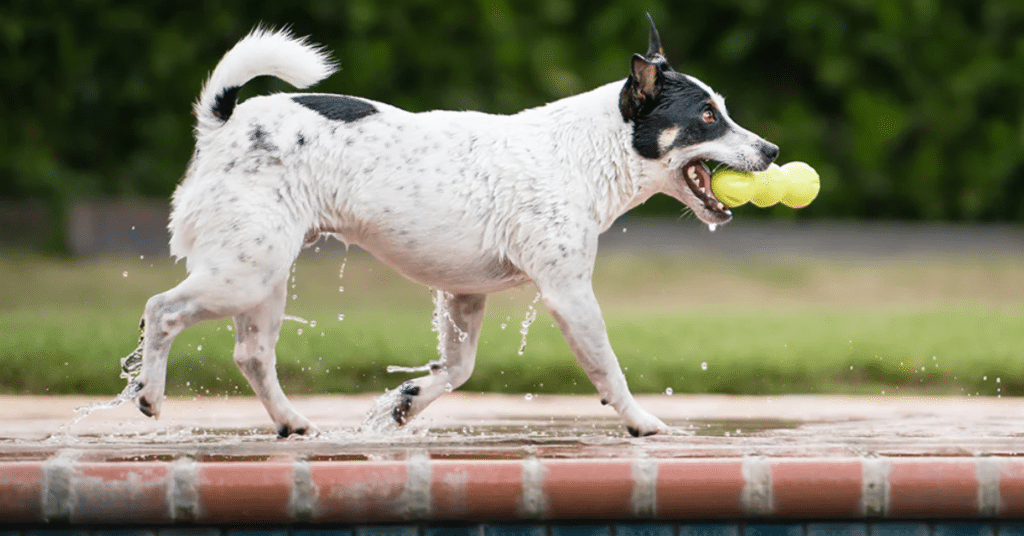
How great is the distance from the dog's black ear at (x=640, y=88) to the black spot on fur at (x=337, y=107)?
2.54 feet

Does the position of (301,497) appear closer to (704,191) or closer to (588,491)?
(588,491)

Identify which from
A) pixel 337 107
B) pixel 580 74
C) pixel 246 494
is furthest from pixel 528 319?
pixel 580 74

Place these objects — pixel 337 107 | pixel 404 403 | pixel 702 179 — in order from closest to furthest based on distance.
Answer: pixel 337 107 < pixel 702 179 < pixel 404 403

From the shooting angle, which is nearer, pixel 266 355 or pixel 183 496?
pixel 183 496

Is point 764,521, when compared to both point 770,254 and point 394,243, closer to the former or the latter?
point 394,243

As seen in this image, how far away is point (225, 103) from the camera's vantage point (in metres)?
4.06

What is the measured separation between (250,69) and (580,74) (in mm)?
6784

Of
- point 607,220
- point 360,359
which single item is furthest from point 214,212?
point 360,359

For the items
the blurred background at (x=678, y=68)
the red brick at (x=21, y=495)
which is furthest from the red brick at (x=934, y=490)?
the blurred background at (x=678, y=68)

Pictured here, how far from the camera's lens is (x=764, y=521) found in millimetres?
3410

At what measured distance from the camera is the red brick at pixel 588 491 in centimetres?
336

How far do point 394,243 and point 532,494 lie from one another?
1.04 m

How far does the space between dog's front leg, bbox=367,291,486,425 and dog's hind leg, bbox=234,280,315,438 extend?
14.5 inches

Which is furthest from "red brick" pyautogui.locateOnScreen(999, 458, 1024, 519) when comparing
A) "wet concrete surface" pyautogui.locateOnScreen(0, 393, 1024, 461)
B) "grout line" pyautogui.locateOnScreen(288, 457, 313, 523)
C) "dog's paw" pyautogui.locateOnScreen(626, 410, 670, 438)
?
"grout line" pyautogui.locateOnScreen(288, 457, 313, 523)
